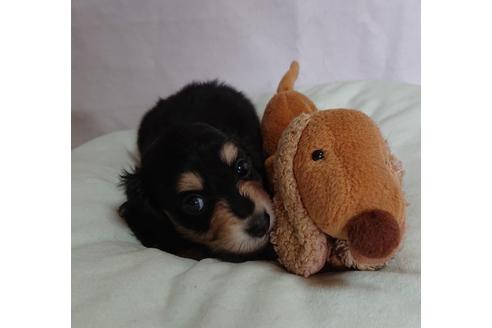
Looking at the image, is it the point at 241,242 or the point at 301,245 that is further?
the point at 241,242

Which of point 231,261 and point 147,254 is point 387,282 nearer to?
point 231,261

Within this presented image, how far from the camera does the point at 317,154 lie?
40.5 inches

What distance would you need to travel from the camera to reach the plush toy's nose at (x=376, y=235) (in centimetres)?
87

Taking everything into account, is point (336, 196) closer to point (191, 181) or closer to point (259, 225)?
point (259, 225)

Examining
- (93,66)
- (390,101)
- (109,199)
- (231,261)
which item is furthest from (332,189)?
(93,66)

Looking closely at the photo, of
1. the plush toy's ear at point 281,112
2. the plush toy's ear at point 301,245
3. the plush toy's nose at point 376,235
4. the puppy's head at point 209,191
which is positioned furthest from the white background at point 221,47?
the plush toy's nose at point 376,235

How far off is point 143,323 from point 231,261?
42cm

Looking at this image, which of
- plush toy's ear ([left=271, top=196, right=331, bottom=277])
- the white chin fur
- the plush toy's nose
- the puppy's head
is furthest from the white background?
the plush toy's nose

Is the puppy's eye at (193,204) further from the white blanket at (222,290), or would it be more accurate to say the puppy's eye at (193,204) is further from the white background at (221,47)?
the white background at (221,47)

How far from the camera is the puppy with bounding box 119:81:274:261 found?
49.7 inches

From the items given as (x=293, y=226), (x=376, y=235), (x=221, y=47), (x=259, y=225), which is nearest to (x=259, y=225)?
(x=259, y=225)

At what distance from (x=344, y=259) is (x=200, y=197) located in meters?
0.46

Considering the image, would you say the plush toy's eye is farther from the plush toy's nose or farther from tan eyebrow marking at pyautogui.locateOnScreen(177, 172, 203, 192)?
tan eyebrow marking at pyautogui.locateOnScreen(177, 172, 203, 192)

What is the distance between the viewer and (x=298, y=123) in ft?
3.71
